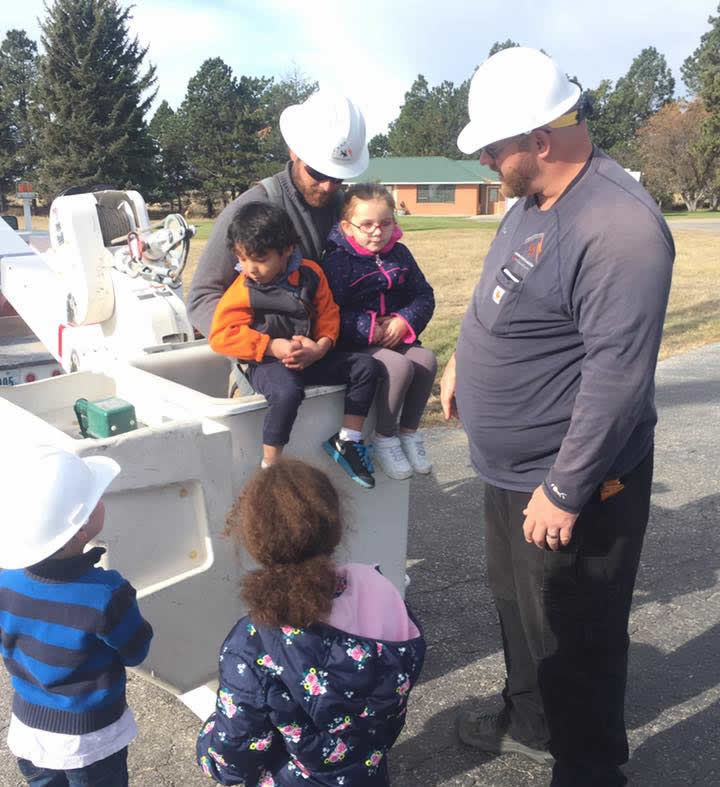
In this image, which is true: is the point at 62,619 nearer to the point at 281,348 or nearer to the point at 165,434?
the point at 165,434

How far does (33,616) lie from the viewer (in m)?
2.02

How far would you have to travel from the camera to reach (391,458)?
3.12 metres

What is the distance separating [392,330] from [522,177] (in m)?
1.05

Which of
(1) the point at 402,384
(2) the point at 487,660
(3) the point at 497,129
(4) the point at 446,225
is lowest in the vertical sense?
(4) the point at 446,225

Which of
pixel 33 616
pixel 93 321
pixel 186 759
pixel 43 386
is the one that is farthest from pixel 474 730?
pixel 93 321

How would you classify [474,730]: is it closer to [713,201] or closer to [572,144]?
[572,144]

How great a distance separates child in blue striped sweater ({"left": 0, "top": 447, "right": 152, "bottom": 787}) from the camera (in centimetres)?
196

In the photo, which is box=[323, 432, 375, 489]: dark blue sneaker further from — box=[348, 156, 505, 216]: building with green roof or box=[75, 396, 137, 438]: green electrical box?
box=[348, 156, 505, 216]: building with green roof

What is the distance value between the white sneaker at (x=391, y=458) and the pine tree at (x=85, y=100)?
46.4 meters

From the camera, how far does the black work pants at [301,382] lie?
2.75 meters

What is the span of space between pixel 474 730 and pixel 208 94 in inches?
2812

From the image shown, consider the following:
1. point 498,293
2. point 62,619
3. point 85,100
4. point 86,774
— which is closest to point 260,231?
point 498,293

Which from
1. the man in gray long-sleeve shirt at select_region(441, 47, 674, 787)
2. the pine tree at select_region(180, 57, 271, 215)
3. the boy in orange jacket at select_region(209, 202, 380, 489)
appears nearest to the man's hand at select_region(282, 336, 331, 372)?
the boy in orange jacket at select_region(209, 202, 380, 489)

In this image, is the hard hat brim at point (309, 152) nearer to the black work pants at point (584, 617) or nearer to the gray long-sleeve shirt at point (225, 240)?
the gray long-sleeve shirt at point (225, 240)
